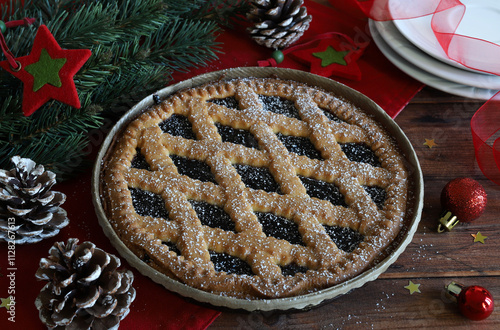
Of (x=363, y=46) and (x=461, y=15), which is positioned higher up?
(x=461, y=15)

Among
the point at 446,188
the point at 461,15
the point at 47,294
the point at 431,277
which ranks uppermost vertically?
the point at 461,15

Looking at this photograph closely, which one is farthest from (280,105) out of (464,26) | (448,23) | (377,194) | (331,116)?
(464,26)

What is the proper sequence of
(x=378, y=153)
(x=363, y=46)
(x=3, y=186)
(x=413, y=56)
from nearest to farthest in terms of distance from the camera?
(x=3, y=186) < (x=378, y=153) < (x=413, y=56) < (x=363, y=46)

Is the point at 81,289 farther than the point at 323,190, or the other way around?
the point at 323,190

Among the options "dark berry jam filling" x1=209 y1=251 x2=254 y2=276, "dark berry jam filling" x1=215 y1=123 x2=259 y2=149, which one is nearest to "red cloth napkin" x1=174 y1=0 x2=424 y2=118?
"dark berry jam filling" x1=215 y1=123 x2=259 y2=149

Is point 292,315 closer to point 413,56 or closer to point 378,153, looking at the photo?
point 378,153

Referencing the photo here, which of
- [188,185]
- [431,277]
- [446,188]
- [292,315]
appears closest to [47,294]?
[188,185]

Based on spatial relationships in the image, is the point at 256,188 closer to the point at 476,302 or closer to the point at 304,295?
the point at 304,295
